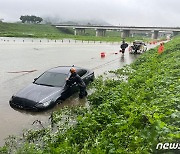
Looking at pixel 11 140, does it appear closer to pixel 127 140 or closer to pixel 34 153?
pixel 34 153

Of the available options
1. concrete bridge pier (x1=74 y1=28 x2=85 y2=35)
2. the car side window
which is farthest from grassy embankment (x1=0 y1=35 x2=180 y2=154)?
concrete bridge pier (x1=74 y1=28 x2=85 y2=35)

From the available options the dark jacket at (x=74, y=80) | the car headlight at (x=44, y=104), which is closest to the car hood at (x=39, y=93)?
the car headlight at (x=44, y=104)

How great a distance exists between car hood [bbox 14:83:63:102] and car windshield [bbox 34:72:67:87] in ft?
1.22

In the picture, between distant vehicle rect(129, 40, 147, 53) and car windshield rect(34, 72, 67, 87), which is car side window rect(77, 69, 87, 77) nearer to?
car windshield rect(34, 72, 67, 87)

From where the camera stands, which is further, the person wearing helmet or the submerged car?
the person wearing helmet

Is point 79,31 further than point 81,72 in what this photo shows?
Yes

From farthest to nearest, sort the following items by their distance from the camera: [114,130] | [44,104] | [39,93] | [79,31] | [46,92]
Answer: [79,31] < [46,92] < [39,93] < [44,104] < [114,130]

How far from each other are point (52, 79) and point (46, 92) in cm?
138

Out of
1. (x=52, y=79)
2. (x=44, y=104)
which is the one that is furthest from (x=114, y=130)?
(x=52, y=79)

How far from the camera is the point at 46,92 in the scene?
1157 centimetres

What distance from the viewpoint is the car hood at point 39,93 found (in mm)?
11078

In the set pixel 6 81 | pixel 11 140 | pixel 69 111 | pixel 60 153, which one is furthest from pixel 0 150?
pixel 6 81

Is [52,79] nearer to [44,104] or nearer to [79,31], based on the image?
[44,104]

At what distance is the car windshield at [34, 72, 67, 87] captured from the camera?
1253 cm
